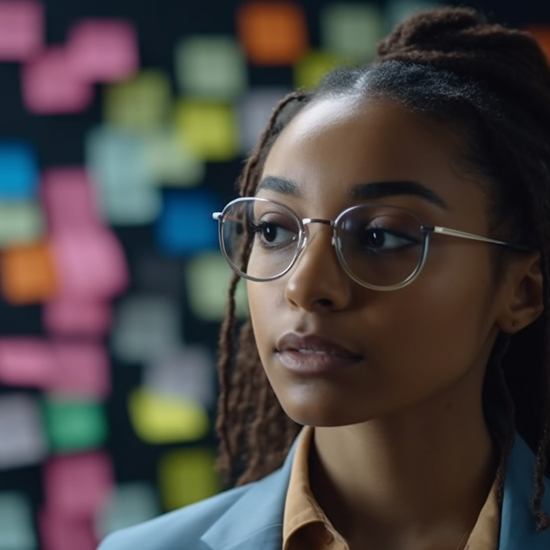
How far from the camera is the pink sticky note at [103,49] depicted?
2242mm

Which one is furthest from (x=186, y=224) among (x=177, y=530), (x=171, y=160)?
(x=177, y=530)

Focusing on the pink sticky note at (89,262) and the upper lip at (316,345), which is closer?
the upper lip at (316,345)

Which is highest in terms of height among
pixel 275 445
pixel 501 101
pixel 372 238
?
pixel 501 101

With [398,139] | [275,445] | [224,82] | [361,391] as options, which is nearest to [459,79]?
[398,139]

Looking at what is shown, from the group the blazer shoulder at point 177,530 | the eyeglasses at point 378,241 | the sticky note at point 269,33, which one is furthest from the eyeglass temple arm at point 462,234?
the sticky note at point 269,33

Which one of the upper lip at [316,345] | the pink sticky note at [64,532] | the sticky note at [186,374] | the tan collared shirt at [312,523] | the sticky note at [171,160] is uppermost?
the upper lip at [316,345]

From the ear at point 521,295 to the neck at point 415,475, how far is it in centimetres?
11

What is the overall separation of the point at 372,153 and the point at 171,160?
1.29 metres

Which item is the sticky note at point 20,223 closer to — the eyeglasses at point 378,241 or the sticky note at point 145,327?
the sticky note at point 145,327

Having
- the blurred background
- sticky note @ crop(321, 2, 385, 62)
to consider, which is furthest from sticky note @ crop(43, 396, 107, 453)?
sticky note @ crop(321, 2, 385, 62)

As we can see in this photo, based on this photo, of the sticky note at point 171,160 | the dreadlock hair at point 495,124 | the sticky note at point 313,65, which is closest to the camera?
the dreadlock hair at point 495,124

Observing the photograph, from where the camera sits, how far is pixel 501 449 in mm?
1203

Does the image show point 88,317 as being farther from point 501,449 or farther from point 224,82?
point 501,449

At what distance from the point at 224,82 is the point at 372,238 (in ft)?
4.61
